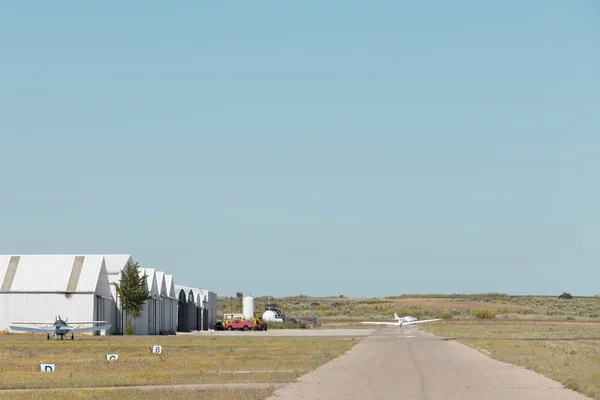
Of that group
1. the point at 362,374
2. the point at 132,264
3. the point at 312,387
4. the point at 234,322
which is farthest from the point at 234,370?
the point at 234,322

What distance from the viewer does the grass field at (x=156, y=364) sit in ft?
87.6

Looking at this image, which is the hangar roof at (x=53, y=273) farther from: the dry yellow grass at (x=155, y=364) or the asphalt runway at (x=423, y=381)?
the asphalt runway at (x=423, y=381)

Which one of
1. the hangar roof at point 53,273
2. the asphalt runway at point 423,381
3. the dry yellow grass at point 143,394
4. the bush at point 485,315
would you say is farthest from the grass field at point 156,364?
the bush at point 485,315

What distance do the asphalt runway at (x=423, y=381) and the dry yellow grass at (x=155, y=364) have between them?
54.8 inches

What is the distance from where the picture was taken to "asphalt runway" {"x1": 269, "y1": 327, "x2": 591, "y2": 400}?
22.2 metres

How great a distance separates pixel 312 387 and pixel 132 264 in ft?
174

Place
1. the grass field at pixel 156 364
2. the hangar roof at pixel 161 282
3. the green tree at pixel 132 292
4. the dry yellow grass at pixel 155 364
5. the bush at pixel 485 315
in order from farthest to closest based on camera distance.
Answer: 1. the bush at pixel 485 315
2. the hangar roof at pixel 161 282
3. the green tree at pixel 132 292
4. the dry yellow grass at pixel 155 364
5. the grass field at pixel 156 364

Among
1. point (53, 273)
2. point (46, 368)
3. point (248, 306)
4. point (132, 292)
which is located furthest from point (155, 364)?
point (248, 306)

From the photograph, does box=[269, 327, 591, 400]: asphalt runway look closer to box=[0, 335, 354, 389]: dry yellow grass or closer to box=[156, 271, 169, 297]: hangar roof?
box=[0, 335, 354, 389]: dry yellow grass

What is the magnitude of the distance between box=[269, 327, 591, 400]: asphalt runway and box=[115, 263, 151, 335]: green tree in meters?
36.8

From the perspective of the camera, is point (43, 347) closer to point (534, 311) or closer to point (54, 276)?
point (54, 276)

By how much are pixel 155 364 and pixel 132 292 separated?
3925 centimetres

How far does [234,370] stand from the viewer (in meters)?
30.8

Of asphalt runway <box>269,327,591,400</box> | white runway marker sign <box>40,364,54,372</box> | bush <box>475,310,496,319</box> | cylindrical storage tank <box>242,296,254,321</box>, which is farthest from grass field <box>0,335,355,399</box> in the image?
bush <box>475,310,496,319</box>
